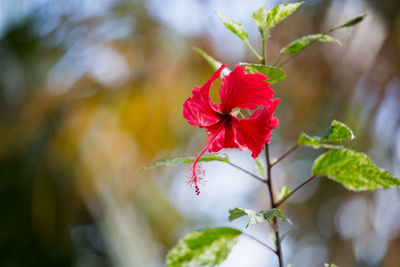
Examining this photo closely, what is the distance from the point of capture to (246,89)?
53 cm

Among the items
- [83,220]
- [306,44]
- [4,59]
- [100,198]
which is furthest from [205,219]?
[306,44]

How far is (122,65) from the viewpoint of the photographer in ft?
10.7

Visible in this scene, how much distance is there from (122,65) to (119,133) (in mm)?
617

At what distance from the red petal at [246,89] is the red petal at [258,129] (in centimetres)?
1

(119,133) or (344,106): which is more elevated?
(119,133)

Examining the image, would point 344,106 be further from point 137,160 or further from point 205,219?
point 205,219

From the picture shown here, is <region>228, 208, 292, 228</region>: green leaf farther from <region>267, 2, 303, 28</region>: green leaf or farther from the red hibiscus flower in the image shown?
<region>267, 2, 303, 28</region>: green leaf

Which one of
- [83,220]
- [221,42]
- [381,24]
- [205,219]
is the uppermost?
[221,42]

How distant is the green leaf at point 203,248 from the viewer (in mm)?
621

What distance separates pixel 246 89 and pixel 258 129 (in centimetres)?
5

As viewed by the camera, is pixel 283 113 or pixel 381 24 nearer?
pixel 381 24

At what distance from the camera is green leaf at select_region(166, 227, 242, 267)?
2.04 feet

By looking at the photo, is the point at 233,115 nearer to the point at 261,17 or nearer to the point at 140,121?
the point at 261,17

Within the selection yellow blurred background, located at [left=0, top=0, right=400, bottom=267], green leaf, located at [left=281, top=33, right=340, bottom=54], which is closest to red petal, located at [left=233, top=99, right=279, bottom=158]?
green leaf, located at [left=281, top=33, right=340, bottom=54]
